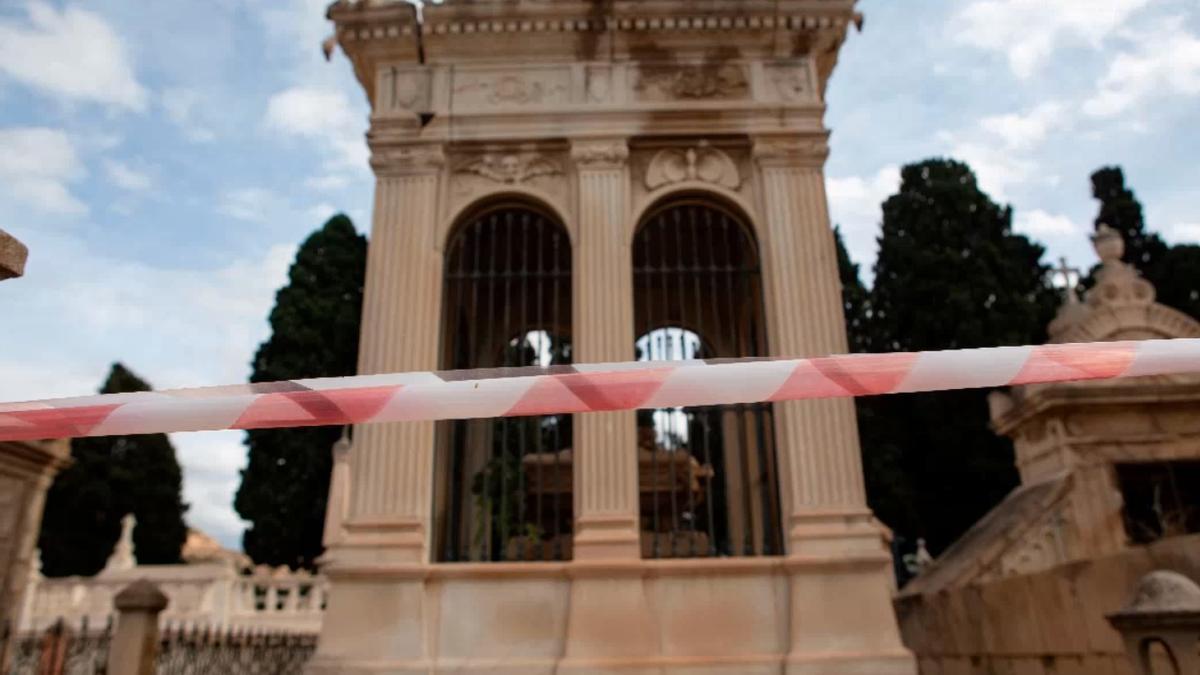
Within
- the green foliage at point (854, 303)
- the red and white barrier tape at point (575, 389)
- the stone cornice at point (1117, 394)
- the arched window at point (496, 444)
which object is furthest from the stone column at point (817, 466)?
the green foliage at point (854, 303)

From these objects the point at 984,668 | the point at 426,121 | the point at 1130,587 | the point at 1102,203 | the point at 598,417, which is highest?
the point at 1102,203

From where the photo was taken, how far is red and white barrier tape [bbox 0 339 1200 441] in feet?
9.20

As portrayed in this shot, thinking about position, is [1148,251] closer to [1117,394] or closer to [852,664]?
[1117,394]

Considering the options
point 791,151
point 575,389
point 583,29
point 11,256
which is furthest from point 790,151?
point 11,256

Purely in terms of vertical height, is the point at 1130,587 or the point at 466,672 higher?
the point at 1130,587

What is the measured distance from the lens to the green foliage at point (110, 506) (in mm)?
30781

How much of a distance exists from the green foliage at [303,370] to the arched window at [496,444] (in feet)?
66.6

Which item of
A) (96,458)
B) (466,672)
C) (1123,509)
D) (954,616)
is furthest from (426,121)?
(96,458)

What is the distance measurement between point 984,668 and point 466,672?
3.96 meters

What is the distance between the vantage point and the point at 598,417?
22.9ft

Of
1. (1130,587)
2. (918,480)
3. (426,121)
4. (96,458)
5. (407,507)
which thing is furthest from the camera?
(96,458)

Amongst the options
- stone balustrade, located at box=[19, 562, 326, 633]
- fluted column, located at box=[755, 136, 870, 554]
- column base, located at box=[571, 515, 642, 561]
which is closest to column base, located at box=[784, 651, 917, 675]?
fluted column, located at box=[755, 136, 870, 554]

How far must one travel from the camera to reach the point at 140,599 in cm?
716

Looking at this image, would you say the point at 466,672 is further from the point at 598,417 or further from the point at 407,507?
the point at 598,417
